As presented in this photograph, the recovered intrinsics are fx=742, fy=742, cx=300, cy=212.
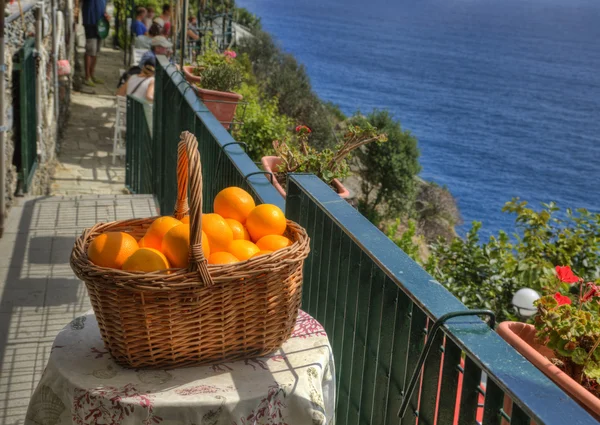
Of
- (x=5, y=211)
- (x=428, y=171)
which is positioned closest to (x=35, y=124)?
(x=5, y=211)

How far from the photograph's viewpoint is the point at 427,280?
6.02ft

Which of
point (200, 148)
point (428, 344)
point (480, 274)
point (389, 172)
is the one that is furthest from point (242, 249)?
point (389, 172)

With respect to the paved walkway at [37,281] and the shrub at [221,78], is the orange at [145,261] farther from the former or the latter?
the shrub at [221,78]

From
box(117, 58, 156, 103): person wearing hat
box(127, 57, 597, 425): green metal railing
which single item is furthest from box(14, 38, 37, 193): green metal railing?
box(127, 57, 597, 425): green metal railing

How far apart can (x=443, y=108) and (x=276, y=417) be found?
96724mm

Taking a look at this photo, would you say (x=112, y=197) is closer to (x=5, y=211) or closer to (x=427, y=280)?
(x=5, y=211)

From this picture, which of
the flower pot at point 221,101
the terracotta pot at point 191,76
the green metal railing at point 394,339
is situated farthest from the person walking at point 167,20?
the green metal railing at point 394,339

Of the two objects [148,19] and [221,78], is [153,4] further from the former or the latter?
[221,78]

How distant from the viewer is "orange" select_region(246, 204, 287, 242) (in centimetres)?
212

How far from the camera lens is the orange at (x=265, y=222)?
2.12m

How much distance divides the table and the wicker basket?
0.05m

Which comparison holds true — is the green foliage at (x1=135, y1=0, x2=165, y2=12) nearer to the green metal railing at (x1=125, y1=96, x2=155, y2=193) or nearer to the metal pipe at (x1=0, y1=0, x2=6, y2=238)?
the green metal railing at (x1=125, y1=96, x2=155, y2=193)

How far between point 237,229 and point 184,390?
51 centimetres

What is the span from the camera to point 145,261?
1.77 metres
